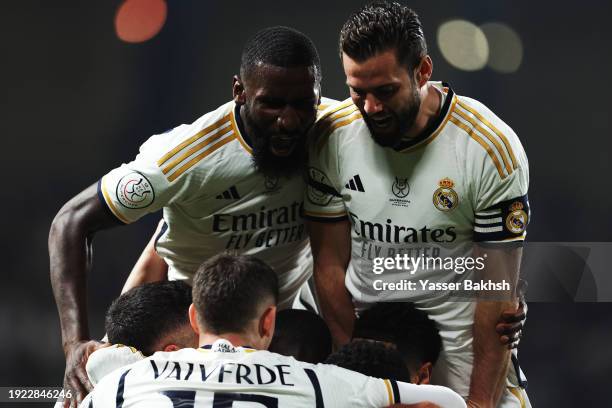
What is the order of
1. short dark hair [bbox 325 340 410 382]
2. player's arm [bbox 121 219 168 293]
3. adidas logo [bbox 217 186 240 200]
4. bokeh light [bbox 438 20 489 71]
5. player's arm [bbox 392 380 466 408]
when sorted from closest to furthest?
player's arm [bbox 392 380 466 408]
short dark hair [bbox 325 340 410 382]
adidas logo [bbox 217 186 240 200]
player's arm [bbox 121 219 168 293]
bokeh light [bbox 438 20 489 71]

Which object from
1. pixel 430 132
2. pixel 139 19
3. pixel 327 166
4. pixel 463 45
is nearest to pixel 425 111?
pixel 430 132

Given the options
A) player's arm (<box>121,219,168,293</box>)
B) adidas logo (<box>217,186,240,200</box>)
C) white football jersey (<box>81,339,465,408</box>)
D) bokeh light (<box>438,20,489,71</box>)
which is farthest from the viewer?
bokeh light (<box>438,20,489,71</box>)

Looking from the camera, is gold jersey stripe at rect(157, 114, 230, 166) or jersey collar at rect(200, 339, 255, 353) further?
gold jersey stripe at rect(157, 114, 230, 166)

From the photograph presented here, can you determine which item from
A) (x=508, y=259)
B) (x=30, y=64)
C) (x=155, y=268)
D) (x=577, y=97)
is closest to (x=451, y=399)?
(x=508, y=259)

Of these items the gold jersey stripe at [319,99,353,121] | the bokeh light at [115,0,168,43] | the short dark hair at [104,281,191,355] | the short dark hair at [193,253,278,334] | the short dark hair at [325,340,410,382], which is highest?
the bokeh light at [115,0,168,43]

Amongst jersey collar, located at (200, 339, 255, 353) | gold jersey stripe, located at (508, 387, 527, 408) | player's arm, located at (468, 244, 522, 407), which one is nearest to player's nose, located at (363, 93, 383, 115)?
player's arm, located at (468, 244, 522, 407)

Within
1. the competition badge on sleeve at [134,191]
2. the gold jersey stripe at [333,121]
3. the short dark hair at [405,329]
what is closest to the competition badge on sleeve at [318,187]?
the gold jersey stripe at [333,121]

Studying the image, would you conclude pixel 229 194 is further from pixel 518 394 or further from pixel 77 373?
pixel 518 394

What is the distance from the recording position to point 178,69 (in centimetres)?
457

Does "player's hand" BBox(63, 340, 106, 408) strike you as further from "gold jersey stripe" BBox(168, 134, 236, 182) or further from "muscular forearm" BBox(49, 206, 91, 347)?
"gold jersey stripe" BBox(168, 134, 236, 182)

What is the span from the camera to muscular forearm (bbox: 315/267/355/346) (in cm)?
264

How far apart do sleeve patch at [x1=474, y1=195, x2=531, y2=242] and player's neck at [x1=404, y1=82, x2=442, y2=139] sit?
0.27 meters

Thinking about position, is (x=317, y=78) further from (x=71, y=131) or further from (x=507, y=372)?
(x=71, y=131)

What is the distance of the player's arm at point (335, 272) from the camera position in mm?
2625
